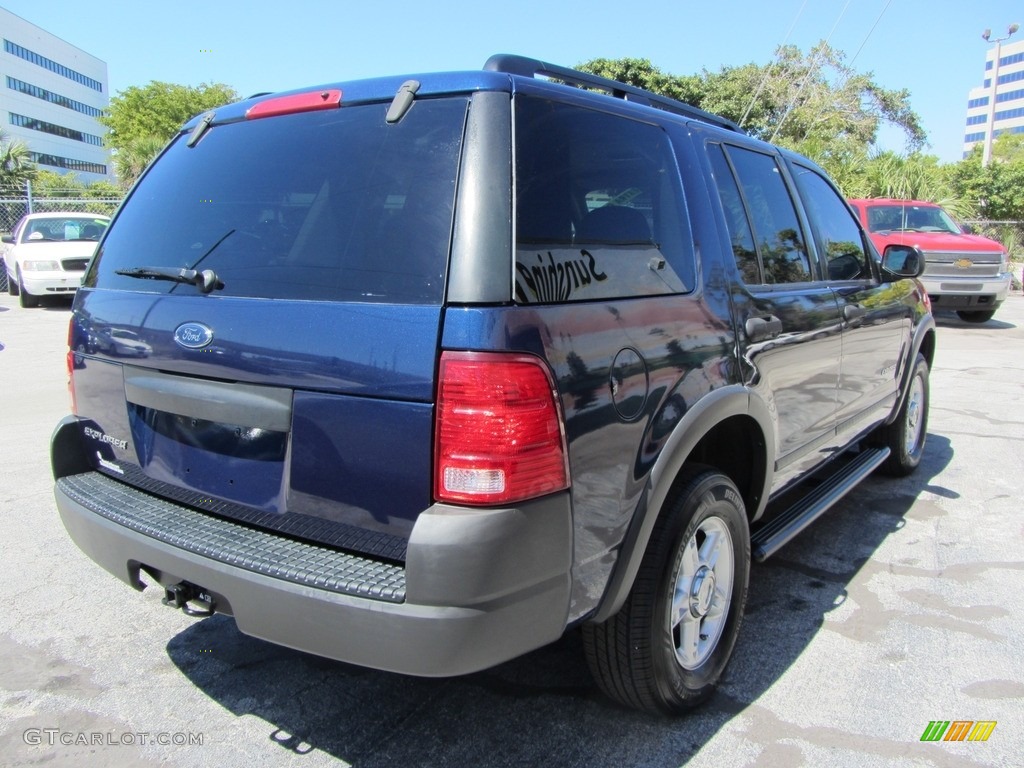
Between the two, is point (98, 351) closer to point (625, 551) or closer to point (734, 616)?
point (625, 551)

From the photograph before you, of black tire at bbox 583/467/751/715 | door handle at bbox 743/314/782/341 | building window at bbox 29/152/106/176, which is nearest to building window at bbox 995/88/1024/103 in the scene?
building window at bbox 29/152/106/176

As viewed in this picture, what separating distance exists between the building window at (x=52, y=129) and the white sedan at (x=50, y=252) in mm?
69339

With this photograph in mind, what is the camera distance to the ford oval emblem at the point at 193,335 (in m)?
2.25

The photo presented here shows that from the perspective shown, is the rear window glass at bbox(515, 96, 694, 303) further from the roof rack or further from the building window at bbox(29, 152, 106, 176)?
the building window at bbox(29, 152, 106, 176)

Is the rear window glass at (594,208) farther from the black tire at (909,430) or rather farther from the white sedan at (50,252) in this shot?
the white sedan at (50,252)

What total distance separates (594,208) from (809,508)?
1951mm

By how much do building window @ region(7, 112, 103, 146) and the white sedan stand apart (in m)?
69.3

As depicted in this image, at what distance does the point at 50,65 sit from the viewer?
3118 inches

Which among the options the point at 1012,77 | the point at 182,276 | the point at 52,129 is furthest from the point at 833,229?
the point at 1012,77

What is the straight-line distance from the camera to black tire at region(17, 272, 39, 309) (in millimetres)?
14156

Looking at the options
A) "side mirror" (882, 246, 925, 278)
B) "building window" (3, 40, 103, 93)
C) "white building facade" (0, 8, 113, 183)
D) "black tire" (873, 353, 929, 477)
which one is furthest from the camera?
"building window" (3, 40, 103, 93)

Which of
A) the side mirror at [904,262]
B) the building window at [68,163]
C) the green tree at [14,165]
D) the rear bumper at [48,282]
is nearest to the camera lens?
the side mirror at [904,262]

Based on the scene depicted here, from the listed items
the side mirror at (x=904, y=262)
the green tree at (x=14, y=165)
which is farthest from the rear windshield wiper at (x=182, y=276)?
the green tree at (x=14, y=165)

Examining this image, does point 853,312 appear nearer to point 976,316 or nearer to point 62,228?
point 976,316
